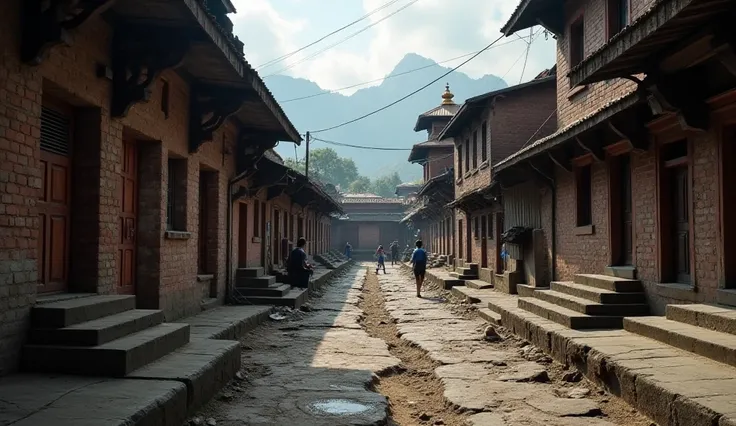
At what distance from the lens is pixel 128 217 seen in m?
8.73

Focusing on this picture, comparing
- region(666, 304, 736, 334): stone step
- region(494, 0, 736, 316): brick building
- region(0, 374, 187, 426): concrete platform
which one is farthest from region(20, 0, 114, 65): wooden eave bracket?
region(666, 304, 736, 334): stone step

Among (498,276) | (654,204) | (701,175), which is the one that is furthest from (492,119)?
(701,175)

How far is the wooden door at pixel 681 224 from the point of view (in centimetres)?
834

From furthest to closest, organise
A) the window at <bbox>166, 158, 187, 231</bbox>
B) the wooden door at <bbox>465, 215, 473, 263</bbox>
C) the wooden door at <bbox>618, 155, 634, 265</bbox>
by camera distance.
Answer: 1. the wooden door at <bbox>465, 215, 473, 263</bbox>
2. the window at <bbox>166, 158, 187, 231</bbox>
3. the wooden door at <bbox>618, 155, 634, 265</bbox>

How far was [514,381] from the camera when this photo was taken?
7125 millimetres

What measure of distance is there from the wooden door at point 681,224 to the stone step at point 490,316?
351 centimetres

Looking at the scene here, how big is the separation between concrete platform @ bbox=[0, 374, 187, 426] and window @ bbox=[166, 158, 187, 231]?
5.28 metres

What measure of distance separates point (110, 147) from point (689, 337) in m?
6.47

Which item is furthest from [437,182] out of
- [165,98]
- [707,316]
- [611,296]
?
[707,316]

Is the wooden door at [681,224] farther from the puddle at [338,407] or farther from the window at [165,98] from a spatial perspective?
the window at [165,98]

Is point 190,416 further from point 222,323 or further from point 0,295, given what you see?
point 222,323

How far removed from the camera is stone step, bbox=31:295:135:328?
5492 millimetres

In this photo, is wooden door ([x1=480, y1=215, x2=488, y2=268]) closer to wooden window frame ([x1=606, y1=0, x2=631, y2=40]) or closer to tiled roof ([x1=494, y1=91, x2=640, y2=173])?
tiled roof ([x1=494, y1=91, x2=640, y2=173])

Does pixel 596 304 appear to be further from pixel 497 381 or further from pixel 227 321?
pixel 227 321
